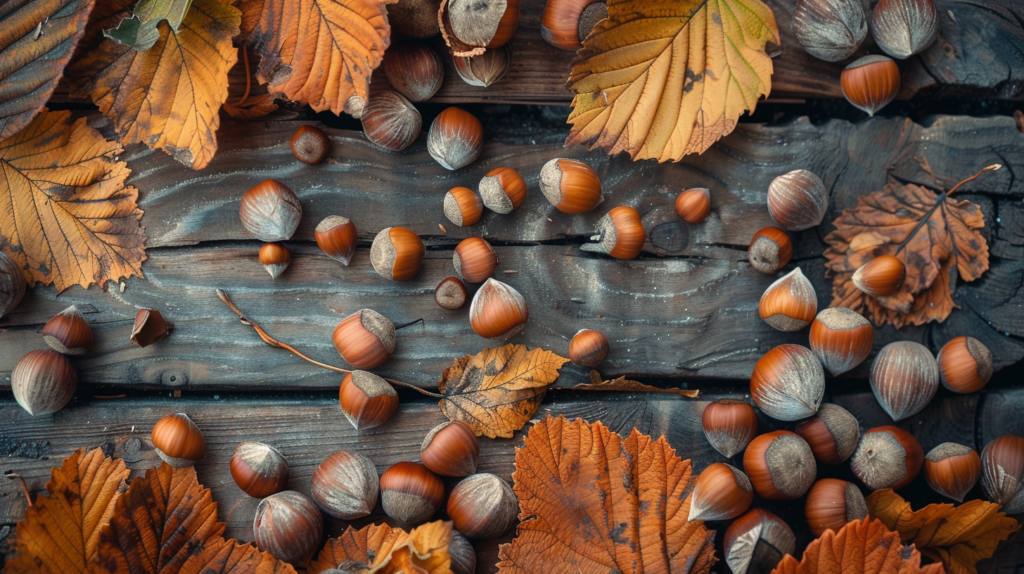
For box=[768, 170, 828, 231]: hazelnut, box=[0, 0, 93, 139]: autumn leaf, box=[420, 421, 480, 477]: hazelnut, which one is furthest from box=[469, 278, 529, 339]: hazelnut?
box=[0, 0, 93, 139]: autumn leaf

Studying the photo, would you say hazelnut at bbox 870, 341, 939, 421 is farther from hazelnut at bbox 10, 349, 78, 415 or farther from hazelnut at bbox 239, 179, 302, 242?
hazelnut at bbox 10, 349, 78, 415

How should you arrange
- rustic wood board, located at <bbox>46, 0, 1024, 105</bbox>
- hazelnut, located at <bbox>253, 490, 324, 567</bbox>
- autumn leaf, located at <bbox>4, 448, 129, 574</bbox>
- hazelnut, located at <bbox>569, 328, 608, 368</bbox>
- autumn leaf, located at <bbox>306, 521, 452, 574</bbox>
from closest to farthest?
autumn leaf, located at <bbox>306, 521, 452, 574</bbox> → autumn leaf, located at <bbox>4, 448, 129, 574</bbox> → hazelnut, located at <bbox>253, 490, 324, 567</bbox> → hazelnut, located at <bbox>569, 328, 608, 368</bbox> → rustic wood board, located at <bbox>46, 0, 1024, 105</bbox>

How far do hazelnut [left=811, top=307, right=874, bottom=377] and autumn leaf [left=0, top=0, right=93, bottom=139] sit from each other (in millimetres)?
2031

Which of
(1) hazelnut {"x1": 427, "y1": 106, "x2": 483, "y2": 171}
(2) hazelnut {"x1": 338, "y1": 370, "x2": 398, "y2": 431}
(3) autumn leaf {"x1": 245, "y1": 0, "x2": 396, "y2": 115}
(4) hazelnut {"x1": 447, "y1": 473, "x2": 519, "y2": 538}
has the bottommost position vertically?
(4) hazelnut {"x1": 447, "y1": 473, "x2": 519, "y2": 538}

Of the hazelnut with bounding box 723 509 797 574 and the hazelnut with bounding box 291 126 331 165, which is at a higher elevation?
the hazelnut with bounding box 291 126 331 165

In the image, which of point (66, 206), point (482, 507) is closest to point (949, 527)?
point (482, 507)

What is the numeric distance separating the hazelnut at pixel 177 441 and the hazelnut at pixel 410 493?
1.68 feet

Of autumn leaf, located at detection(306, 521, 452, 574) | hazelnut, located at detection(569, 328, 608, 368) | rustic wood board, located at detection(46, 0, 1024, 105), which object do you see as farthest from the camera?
rustic wood board, located at detection(46, 0, 1024, 105)

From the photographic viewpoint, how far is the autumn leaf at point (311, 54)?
156 cm

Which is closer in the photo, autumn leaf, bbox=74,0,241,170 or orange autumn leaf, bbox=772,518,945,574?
orange autumn leaf, bbox=772,518,945,574

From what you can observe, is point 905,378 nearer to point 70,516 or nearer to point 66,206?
point 70,516

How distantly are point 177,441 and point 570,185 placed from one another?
1.23 m

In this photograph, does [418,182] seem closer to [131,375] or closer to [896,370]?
[131,375]

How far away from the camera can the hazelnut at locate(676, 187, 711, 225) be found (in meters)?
1.72
